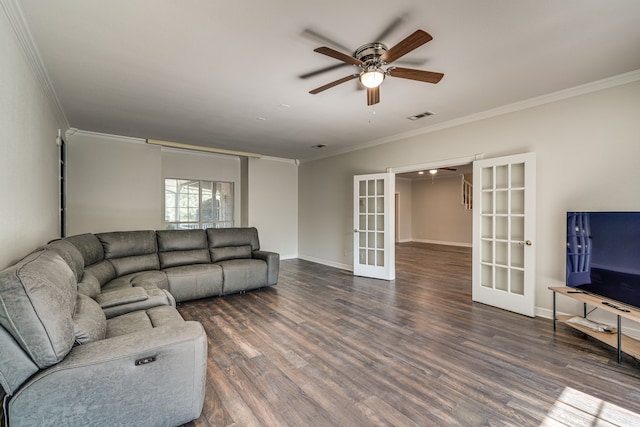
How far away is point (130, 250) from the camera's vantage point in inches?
152

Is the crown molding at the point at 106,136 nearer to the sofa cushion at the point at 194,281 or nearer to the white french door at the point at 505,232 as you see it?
the sofa cushion at the point at 194,281

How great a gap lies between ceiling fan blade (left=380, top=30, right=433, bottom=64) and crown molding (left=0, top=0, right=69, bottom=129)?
2.54 meters

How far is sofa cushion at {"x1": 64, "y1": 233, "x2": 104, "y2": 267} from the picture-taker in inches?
121

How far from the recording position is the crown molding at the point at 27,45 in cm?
184

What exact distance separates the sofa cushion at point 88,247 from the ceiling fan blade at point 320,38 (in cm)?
318

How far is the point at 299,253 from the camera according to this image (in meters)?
7.53

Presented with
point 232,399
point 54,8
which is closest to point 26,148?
point 54,8

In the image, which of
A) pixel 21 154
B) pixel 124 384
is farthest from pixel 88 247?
pixel 124 384

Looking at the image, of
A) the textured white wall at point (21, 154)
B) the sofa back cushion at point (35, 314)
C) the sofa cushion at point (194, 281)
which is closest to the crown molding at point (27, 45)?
the textured white wall at point (21, 154)

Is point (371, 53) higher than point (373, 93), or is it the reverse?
point (371, 53)

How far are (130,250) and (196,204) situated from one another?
2907 mm

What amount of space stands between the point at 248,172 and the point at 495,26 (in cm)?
569

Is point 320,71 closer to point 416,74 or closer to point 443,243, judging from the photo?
point 416,74

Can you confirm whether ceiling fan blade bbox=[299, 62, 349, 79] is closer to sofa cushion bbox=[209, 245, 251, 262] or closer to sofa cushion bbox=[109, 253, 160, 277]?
sofa cushion bbox=[209, 245, 251, 262]
